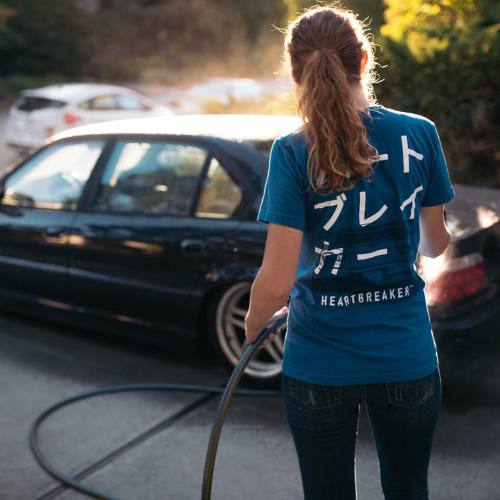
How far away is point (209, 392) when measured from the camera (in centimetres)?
480

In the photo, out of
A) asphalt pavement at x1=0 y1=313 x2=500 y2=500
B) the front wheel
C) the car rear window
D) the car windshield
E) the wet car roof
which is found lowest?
asphalt pavement at x1=0 y1=313 x2=500 y2=500

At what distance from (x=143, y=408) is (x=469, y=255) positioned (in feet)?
6.06

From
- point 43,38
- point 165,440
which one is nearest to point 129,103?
point 165,440

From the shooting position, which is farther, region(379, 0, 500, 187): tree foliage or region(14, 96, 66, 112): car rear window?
region(14, 96, 66, 112): car rear window

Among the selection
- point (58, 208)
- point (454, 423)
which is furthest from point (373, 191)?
point (58, 208)

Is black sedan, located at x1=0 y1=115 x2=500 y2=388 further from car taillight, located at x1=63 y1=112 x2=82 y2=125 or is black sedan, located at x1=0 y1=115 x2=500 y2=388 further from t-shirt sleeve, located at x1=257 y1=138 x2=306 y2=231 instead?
car taillight, located at x1=63 y1=112 x2=82 y2=125

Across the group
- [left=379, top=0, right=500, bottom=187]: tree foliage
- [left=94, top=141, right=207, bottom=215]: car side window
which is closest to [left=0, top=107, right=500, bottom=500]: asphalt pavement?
[left=94, top=141, right=207, bottom=215]: car side window

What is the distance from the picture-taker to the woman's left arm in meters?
2.12

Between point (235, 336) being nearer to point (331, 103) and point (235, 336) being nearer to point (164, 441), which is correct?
point (164, 441)

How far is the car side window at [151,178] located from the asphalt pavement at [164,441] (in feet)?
3.12

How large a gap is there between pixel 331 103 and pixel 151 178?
327cm

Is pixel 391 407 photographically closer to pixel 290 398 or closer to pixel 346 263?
pixel 290 398

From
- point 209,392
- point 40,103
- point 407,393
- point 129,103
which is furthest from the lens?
point 129,103

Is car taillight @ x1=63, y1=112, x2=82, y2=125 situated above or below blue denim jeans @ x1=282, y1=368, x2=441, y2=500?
above
